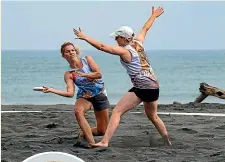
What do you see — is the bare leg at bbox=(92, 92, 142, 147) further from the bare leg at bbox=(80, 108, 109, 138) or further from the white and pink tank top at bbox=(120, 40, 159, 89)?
the bare leg at bbox=(80, 108, 109, 138)

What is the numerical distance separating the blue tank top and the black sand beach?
739mm

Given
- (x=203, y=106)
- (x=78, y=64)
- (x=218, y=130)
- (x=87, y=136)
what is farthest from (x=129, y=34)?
(x=203, y=106)

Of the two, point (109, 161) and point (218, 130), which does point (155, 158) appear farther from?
point (218, 130)

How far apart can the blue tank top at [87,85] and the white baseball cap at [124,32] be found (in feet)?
1.96

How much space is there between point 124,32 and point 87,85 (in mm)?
895

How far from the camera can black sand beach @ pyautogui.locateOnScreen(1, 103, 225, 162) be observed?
8516 mm

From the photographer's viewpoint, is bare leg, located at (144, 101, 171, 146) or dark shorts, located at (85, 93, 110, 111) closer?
bare leg, located at (144, 101, 171, 146)

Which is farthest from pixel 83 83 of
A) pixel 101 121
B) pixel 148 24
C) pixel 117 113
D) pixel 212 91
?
pixel 212 91

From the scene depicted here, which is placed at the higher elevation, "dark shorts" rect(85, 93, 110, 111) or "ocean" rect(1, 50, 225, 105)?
"dark shorts" rect(85, 93, 110, 111)

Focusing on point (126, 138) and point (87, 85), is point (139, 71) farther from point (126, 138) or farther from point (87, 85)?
point (126, 138)

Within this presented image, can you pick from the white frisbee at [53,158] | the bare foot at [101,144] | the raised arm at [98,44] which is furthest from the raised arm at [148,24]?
the white frisbee at [53,158]

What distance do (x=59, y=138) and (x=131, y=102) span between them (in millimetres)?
1659

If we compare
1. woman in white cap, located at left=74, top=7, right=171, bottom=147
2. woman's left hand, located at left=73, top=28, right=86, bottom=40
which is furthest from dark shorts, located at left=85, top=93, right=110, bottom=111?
woman's left hand, located at left=73, top=28, right=86, bottom=40

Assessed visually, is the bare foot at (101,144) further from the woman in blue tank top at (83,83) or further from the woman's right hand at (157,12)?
the woman's right hand at (157,12)
